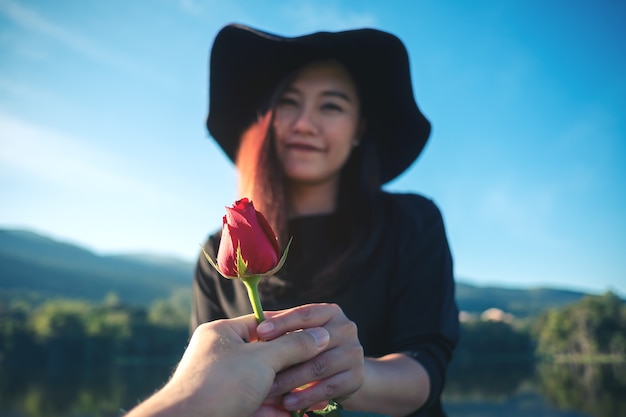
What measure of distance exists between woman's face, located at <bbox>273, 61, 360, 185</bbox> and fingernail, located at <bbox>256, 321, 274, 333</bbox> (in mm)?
1344

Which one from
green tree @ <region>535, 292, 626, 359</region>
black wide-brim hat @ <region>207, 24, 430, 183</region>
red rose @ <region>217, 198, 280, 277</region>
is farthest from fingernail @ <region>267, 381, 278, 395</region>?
green tree @ <region>535, 292, 626, 359</region>

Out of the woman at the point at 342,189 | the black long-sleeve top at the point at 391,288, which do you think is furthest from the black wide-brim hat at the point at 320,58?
the black long-sleeve top at the point at 391,288

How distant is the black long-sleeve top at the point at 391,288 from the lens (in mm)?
1868

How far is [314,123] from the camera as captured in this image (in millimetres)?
2225

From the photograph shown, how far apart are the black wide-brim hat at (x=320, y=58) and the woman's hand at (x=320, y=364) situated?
154 centimetres

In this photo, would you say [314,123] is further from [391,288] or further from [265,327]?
[265,327]

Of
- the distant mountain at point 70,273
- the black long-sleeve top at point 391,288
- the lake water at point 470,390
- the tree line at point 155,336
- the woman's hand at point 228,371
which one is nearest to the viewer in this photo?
the woman's hand at point 228,371

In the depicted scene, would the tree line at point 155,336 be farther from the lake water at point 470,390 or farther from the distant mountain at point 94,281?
the distant mountain at point 94,281

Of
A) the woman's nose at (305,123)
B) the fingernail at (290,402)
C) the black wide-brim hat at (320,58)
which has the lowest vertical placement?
the fingernail at (290,402)

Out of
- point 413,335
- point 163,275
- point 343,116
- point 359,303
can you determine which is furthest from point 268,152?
point 163,275

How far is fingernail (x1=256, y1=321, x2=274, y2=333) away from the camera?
3.19 feet

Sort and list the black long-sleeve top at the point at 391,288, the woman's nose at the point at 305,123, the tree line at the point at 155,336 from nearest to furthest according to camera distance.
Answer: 1. the black long-sleeve top at the point at 391,288
2. the woman's nose at the point at 305,123
3. the tree line at the point at 155,336

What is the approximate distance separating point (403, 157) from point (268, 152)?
88 centimetres

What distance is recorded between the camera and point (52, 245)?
185 m
